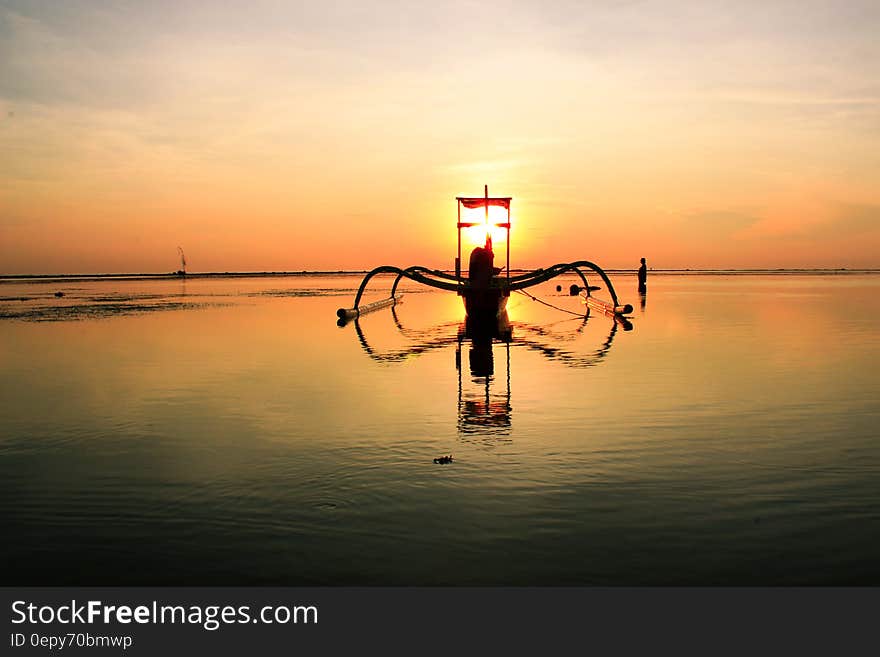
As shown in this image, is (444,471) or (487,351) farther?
(487,351)

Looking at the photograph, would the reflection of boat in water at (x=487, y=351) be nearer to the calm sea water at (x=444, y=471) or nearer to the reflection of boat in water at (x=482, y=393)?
the reflection of boat in water at (x=482, y=393)

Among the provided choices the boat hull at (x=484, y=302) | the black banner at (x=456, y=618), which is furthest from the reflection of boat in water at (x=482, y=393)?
the black banner at (x=456, y=618)

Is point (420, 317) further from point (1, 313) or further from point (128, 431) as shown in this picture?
point (128, 431)

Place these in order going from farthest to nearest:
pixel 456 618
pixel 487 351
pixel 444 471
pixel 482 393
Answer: pixel 487 351, pixel 482 393, pixel 444 471, pixel 456 618

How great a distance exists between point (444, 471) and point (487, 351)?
563 inches

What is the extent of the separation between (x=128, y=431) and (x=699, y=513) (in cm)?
913

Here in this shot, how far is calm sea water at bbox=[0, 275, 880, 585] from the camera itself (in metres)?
5.99

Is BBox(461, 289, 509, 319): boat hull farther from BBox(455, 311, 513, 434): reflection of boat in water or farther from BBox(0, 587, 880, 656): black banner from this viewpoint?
BBox(0, 587, 880, 656): black banner

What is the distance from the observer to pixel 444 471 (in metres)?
8.83

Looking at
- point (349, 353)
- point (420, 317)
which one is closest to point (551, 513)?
point (349, 353)

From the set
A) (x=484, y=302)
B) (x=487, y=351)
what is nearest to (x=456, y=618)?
(x=487, y=351)

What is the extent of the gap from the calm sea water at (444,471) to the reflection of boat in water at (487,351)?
0.48ft

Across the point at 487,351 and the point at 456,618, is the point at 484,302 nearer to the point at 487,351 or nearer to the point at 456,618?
the point at 487,351

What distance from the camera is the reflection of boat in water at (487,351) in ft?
42.2
